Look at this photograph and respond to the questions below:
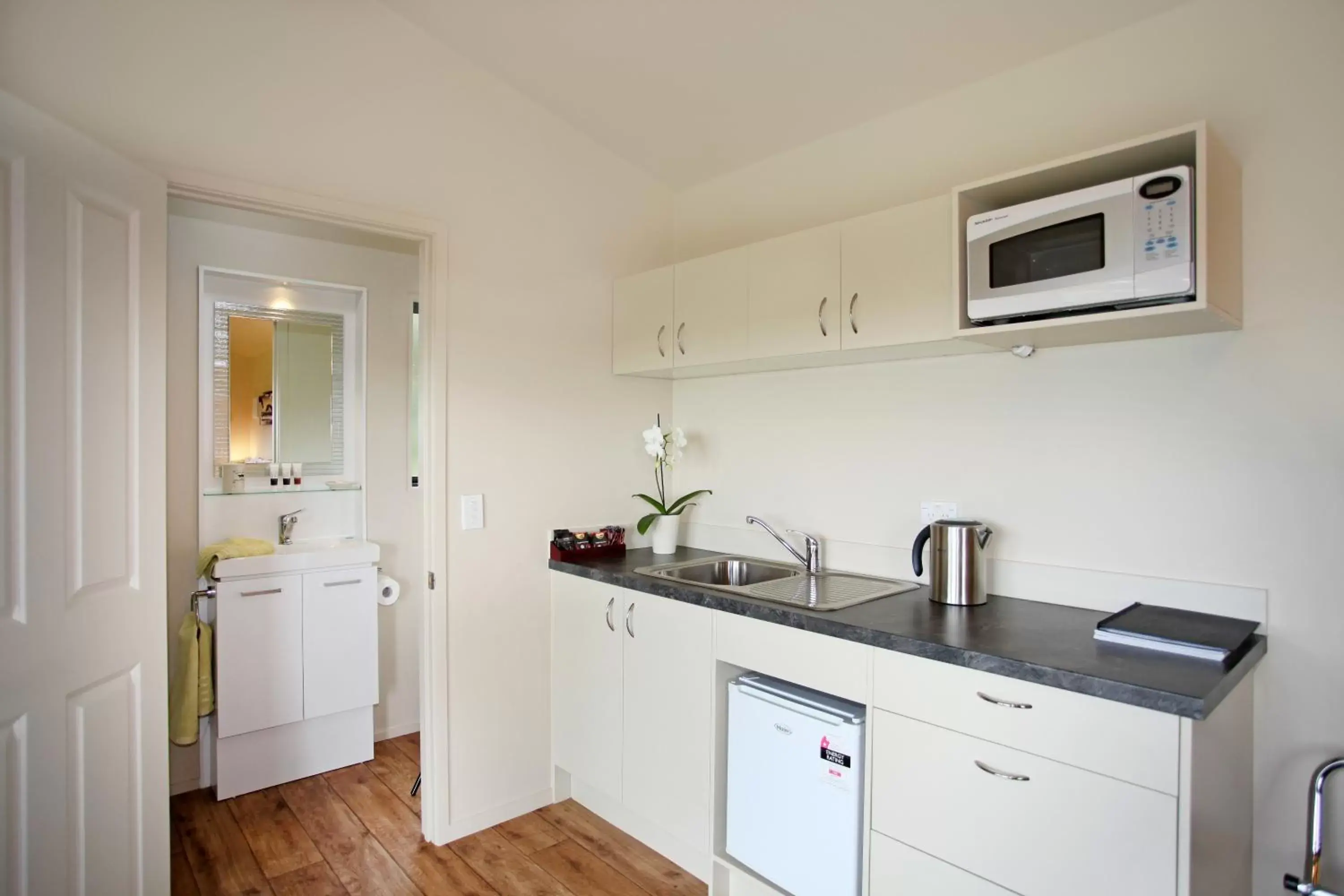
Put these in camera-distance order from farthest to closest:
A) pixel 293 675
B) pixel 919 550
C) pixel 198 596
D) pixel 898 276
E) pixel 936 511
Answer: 1. pixel 293 675
2. pixel 198 596
3. pixel 936 511
4. pixel 919 550
5. pixel 898 276

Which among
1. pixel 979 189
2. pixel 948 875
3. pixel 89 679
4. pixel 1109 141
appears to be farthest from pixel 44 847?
pixel 1109 141

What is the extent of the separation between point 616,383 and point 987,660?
1867 mm

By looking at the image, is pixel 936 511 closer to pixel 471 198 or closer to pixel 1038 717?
pixel 1038 717

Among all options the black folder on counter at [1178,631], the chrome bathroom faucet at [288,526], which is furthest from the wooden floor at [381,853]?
the black folder on counter at [1178,631]

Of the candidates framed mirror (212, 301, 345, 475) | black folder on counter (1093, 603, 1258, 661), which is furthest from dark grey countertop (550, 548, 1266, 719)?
framed mirror (212, 301, 345, 475)

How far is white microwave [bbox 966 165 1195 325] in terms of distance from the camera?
149cm

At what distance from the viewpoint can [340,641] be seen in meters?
2.99

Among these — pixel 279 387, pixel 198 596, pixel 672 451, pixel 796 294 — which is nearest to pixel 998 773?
pixel 796 294

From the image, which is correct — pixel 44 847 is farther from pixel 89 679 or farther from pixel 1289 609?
pixel 1289 609

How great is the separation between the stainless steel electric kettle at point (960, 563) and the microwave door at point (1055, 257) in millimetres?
596

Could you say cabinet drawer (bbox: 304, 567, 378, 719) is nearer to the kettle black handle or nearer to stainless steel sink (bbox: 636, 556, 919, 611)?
stainless steel sink (bbox: 636, 556, 919, 611)

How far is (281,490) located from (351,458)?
330 millimetres

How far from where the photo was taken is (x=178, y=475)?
9.27 ft

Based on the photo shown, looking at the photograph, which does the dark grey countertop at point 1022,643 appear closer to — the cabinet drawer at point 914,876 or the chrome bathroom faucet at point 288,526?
the cabinet drawer at point 914,876
